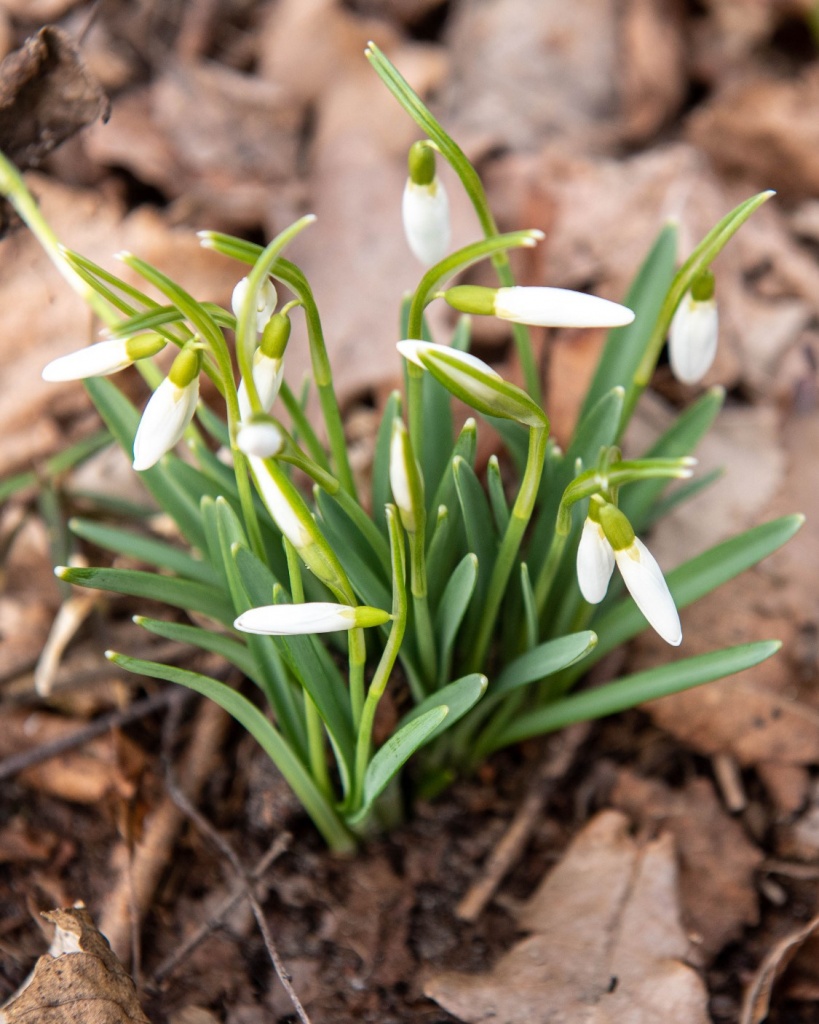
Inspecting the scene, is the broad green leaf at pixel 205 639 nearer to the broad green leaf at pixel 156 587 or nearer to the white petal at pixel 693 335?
the broad green leaf at pixel 156 587

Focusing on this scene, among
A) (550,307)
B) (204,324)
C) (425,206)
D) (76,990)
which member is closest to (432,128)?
(425,206)

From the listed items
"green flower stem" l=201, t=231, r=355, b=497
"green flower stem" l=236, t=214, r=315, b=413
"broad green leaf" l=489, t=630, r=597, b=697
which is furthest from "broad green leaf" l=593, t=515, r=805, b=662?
"green flower stem" l=236, t=214, r=315, b=413

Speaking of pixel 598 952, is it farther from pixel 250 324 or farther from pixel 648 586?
pixel 250 324

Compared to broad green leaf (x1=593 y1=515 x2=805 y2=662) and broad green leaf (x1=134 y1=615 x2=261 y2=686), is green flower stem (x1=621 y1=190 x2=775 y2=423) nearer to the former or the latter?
broad green leaf (x1=593 y1=515 x2=805 y2=662)

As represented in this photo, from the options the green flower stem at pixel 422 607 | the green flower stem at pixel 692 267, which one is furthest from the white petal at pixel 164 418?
the green flower stem at pixel 692 267

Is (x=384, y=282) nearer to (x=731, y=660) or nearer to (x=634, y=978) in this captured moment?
(x=731, y=660)

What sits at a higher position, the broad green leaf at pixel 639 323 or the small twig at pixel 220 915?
the broad green leaf at pixel 639 323
